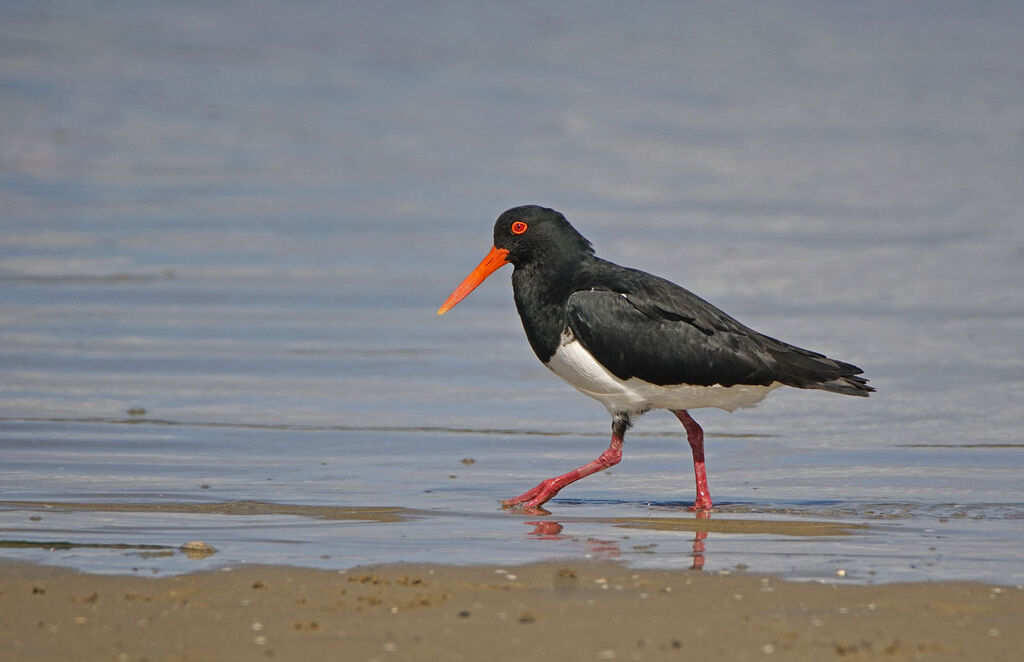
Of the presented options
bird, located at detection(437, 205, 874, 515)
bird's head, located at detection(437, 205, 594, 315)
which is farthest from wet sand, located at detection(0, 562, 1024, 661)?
bird's head, located at detection(437, 205, 594, 315)

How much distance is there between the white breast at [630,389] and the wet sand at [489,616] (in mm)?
2408

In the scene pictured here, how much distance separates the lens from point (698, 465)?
26.0 feet

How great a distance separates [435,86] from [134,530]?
75.0ft

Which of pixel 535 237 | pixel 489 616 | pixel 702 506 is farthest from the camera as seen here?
pixel 535 237

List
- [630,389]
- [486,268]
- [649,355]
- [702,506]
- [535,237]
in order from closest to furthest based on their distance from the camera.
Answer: [702,506], [649,355], [630,389], [535,237], [486,268]

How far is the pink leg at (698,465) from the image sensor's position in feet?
25.2

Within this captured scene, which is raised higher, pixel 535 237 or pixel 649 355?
pixel 535 237

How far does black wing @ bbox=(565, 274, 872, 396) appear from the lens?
7.93m

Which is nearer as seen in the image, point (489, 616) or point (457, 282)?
point (489, 616)

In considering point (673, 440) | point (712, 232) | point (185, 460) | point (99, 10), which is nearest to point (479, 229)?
point (712, 232)

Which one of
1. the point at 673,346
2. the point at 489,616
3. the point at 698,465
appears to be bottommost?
the point at 489,616

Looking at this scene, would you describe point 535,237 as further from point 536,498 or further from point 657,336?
point 536,498

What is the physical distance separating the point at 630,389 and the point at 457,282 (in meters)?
7.31

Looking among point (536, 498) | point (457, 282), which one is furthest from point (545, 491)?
point (457, 282)
